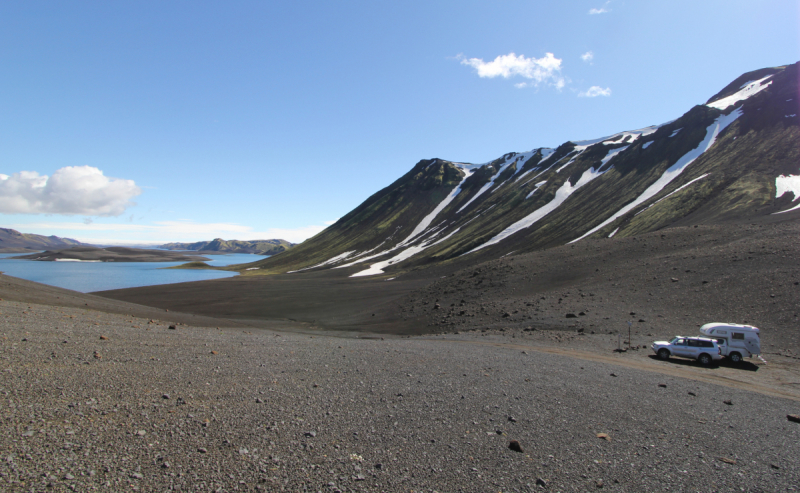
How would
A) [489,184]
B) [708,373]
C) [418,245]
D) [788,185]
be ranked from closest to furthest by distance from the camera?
1. [708,373]
2. [788,185]
3. [418,245]
4. [489,184]

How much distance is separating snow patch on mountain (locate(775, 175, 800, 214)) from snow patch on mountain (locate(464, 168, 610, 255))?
44.3 metres

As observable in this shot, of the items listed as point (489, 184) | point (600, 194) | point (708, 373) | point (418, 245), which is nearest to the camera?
point (708, 373)

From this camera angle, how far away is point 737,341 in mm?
21594

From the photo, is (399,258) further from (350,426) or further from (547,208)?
(350,426)

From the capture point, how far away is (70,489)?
6.21 meters

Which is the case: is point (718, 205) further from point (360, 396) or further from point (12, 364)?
point (12, 364)

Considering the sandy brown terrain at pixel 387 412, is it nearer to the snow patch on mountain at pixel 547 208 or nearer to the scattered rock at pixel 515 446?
the scattered rock at pixel 515 446

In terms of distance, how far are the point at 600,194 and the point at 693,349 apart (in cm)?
8639

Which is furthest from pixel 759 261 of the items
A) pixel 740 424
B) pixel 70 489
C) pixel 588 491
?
pixel 70 489

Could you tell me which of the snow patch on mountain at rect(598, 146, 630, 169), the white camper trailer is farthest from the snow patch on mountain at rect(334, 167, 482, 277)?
the white camper trailer

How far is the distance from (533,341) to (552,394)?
13590 mm

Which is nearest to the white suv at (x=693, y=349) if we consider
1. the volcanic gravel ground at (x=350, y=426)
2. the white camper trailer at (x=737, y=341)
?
the white camper trailer at (x=737, y=341)

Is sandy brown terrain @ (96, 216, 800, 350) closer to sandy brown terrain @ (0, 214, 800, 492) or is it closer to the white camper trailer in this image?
sandy brown terrain @ (0, 214, 800, 492)

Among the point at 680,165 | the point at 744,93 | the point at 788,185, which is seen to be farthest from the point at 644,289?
the point at 744,93
